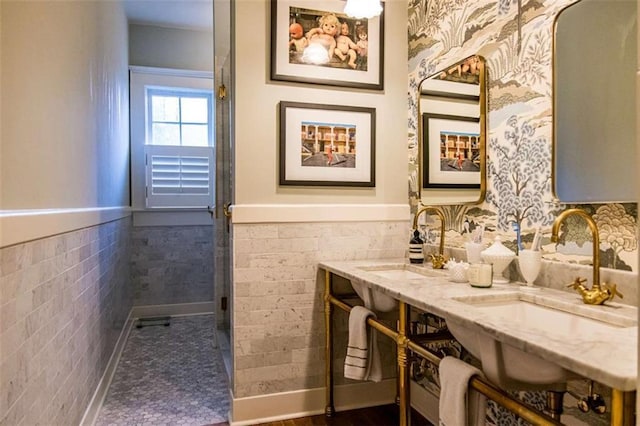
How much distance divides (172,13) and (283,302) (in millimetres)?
3230

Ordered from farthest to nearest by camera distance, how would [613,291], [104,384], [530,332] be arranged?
[104,384], [613,291], [530,332]

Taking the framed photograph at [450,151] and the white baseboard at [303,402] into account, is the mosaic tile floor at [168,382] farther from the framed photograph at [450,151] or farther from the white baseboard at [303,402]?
the framed photograph at [450,151]

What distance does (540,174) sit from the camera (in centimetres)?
160

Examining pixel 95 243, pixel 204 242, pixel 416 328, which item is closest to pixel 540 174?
pixel 416 328

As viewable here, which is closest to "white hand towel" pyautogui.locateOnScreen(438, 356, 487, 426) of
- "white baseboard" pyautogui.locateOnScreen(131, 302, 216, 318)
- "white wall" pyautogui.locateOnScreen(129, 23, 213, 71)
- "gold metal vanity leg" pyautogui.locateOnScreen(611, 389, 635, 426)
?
"gold metal vanity leg" pyautogui.locateOnScreen(611, 389, 635, 426)

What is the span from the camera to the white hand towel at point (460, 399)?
1.19 metres

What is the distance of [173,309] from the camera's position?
4414 mm

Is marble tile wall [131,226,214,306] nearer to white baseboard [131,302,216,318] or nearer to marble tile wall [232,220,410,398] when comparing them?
white baseboard [131,302,216,318]

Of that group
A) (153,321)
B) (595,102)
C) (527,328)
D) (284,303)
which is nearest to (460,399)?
(527,328)

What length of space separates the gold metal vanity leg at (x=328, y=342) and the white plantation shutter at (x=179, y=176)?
2564 millimetres

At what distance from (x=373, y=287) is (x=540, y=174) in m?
0.76

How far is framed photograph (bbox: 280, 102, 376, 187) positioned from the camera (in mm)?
2273

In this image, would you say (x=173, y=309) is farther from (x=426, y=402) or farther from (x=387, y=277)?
(x=387, y=277)

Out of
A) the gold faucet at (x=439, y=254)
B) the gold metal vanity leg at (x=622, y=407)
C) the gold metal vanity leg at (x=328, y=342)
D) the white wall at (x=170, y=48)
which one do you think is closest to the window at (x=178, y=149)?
the white wall at (x=170, y=48)
